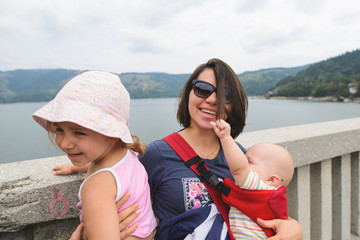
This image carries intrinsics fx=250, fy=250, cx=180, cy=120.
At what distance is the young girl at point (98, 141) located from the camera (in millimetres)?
1133

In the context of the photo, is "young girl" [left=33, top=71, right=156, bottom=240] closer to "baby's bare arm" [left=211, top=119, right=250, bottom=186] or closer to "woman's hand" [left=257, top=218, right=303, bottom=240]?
"baby's bare arm" [left=211, top=119, right=250, bottom=186]

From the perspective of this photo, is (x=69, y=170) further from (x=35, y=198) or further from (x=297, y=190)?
(x=297, y=190)

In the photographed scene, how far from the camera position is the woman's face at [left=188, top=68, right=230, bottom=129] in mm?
1772

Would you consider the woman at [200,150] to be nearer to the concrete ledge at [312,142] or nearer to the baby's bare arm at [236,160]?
the baby's bare arm at [236,160]

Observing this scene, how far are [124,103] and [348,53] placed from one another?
342 ft

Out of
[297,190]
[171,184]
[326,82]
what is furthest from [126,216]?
[326,82]

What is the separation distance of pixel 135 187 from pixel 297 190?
1.76 metres

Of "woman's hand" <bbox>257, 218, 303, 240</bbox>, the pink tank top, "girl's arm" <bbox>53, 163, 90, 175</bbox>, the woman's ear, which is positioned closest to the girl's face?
the pink tank top

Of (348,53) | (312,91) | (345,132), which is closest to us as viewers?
(345,132)

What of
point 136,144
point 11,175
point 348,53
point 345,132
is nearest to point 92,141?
point 136,144

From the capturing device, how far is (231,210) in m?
1.65

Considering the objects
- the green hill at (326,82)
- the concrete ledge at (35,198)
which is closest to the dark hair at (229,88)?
the concrete ledge at (35,198)

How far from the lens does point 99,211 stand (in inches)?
44.1

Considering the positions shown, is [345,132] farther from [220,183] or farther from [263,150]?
[220,183]
